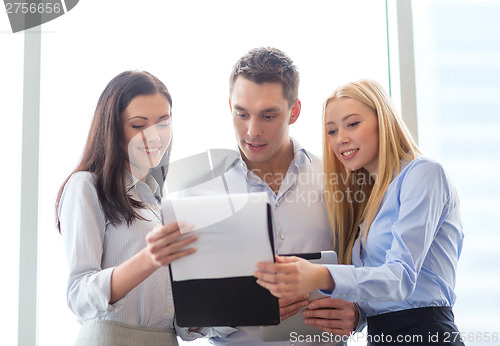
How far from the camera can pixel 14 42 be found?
2.25 m

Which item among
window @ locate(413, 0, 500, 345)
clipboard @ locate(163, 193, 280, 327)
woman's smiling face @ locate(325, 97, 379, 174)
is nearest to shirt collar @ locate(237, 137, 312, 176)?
woman's smiling face @ locate(325, 97, 379, 174)

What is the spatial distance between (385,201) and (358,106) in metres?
0.32

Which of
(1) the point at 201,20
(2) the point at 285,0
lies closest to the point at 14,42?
(1) the point at 201,20

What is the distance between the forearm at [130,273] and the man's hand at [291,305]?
1.39 feet

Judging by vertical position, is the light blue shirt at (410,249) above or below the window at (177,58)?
below

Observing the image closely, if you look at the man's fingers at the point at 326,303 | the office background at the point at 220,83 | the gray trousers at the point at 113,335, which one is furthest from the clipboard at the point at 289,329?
the office background at the point at 220,83

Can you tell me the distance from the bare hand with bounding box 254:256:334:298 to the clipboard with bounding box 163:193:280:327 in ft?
0.09

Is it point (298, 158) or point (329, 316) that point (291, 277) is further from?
point (298, 158)

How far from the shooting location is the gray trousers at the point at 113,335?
4.52ft

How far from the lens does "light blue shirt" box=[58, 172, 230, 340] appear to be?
4.39 feet

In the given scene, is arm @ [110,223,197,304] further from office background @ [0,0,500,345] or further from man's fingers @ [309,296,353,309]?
office background @ [0,0,500,345]

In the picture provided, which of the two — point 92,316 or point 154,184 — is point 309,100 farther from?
point 92,316

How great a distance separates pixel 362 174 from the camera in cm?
171

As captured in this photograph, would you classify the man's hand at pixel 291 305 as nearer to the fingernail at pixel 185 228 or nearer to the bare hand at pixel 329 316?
the bare hand at pixel 329 316
